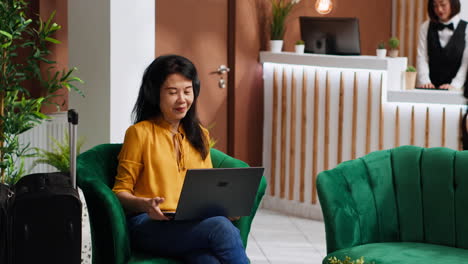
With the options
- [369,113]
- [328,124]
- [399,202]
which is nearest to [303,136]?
[328,124]

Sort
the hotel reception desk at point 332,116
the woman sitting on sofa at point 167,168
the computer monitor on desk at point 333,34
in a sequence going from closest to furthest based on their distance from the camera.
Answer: the woman sitting on sofa at point 167,168, the hotel reception desk at point 332,116, the computer monitor on desk at point 333,34

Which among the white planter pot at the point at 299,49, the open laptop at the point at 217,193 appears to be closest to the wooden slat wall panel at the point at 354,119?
the white planter pot at the point at 299,49

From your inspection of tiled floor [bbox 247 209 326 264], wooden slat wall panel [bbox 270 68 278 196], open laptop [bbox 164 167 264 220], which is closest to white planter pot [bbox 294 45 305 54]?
wooden slat wall panel [bbox 270 68 278 196]

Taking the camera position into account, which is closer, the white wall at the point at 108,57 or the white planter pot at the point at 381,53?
the white wall at the point at 108,57

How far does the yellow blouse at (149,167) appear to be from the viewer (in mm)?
3521

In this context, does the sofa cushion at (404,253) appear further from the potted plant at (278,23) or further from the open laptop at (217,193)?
the potted plant at (278,23)

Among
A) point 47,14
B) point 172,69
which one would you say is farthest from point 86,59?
point 172,69

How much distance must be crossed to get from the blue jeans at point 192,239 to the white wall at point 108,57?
5.59 feet

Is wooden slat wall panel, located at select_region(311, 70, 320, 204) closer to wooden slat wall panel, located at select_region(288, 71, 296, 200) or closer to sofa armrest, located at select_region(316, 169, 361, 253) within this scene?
wooden slat wall panel, located at select_region(288, 71, 296, 200)

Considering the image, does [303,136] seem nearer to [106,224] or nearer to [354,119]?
[354,119]

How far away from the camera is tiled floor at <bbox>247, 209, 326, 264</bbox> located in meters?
5.29

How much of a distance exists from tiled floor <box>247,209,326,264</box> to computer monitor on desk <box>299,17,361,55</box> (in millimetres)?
1347

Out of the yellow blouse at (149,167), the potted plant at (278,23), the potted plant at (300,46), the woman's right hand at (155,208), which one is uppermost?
the potted plant at (278,23)

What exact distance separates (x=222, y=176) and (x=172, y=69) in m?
0.60
